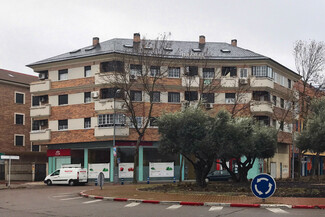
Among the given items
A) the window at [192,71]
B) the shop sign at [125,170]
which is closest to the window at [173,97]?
the window at [192,71]

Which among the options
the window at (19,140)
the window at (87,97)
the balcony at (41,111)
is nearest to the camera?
the window at (87,97)

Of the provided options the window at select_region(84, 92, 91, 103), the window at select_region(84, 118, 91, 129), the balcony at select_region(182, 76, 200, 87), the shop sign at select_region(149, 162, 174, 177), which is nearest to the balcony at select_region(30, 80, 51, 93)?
the window at select_region(84, 92, 91, 103)

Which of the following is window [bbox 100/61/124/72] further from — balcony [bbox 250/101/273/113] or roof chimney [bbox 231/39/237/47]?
roof chimney [bbox 231/39/237/47]

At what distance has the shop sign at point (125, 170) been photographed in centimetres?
4525

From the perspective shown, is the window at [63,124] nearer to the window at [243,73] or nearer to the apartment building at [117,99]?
the apartment building at [117,99]

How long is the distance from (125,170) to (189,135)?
68.4 ft

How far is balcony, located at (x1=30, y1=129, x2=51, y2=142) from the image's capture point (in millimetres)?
48406

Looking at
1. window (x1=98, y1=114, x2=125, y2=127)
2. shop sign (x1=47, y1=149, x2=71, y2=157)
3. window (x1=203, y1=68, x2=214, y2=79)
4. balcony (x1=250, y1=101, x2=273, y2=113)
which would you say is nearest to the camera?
window (x1=98, y1=114, x2=125, y2=127)

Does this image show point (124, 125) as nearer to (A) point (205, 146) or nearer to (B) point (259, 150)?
(B) point (259, 150)

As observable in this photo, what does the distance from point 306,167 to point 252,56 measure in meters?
22.4

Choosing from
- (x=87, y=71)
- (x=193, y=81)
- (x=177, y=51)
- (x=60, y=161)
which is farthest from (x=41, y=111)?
(x=193, y=81)

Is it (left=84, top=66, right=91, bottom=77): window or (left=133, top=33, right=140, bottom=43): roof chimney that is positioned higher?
(left=133, top=33, right=140, bottom=43): roof chimney

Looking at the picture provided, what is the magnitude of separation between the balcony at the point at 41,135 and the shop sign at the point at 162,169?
1162cm

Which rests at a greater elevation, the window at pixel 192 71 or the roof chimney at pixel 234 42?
the roof chimney at pixel 234 42
